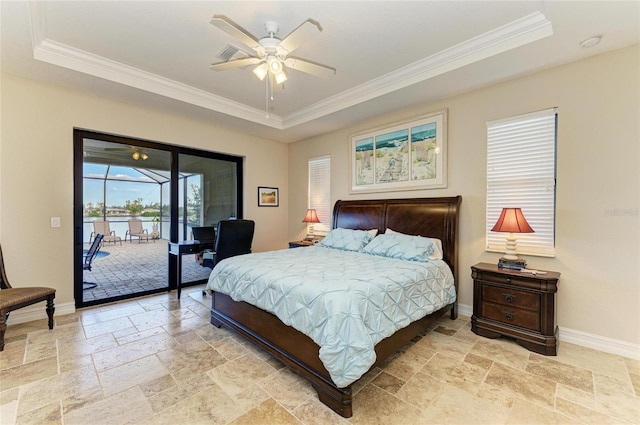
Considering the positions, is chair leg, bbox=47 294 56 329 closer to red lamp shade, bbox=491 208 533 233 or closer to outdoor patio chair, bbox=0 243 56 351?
outdoor patio chair, bbox=0 243 56 351

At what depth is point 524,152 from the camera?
3.06m

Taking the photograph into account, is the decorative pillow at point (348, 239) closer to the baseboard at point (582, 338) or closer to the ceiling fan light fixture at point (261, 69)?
the baseboard at point (582, 338)

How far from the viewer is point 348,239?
13.2 feet

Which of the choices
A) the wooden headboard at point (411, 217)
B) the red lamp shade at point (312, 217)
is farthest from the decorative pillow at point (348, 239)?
the red lamp shade at point (312, 217)

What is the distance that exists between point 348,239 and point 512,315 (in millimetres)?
2072

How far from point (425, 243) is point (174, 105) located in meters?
3.92

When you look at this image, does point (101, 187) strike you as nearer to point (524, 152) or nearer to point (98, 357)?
point (98, 357)

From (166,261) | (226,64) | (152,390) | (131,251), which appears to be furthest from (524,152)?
(131,251)

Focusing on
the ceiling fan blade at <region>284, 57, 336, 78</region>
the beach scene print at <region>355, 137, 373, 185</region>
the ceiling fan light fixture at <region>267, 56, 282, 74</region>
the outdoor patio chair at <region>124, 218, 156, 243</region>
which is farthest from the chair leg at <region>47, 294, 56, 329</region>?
the beach scene print at <region>355, 137, 373, 185</region>

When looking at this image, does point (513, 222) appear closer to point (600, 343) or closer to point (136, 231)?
point (600, 343)

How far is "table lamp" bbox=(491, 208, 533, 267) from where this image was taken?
2.75 meters

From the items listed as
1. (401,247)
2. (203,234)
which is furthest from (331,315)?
(203,234)

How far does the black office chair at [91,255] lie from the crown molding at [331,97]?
→ 2212 mm

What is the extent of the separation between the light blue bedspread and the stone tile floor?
1.32 feet
